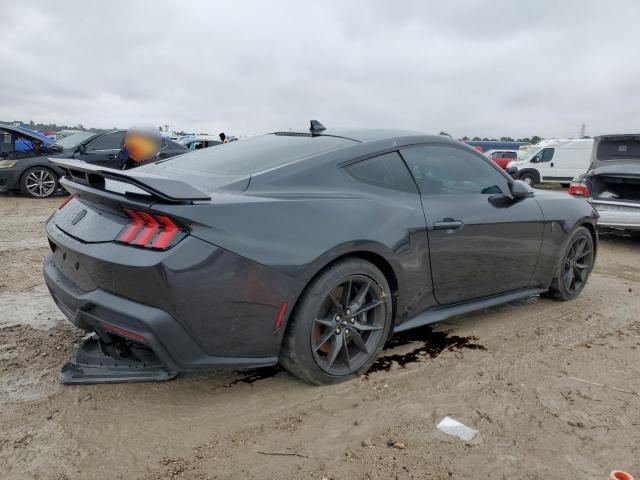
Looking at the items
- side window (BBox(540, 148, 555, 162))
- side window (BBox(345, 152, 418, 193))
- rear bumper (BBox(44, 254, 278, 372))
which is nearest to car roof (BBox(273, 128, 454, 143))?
side window (BBox(345, 152, 418, 193))

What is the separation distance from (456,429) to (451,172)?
1.71 m

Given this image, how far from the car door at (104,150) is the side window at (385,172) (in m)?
8.57

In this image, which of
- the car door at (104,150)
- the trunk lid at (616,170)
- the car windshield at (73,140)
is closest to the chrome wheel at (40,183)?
the car door at (104,150)

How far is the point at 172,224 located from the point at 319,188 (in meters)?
0.85

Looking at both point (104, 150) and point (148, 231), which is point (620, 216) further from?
point (104, 150)

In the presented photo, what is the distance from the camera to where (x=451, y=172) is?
3.40 metres

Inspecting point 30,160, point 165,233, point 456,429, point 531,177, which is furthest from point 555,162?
Result: point 165,233

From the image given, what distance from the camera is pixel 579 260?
178 inches

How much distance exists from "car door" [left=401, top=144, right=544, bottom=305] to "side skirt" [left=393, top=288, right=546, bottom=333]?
5cm

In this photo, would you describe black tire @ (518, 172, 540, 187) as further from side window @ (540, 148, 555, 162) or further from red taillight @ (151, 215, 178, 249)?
red taillight @ (151, 215, 178, 249)

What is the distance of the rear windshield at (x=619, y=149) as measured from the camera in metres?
7.16

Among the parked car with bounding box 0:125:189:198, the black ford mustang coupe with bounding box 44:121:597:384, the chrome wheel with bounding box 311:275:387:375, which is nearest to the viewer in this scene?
the black ford mustang coupe with bounding box 44:121:597:384

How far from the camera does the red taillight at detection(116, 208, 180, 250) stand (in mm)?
2201

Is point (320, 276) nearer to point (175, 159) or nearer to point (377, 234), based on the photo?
point (377, 234)
